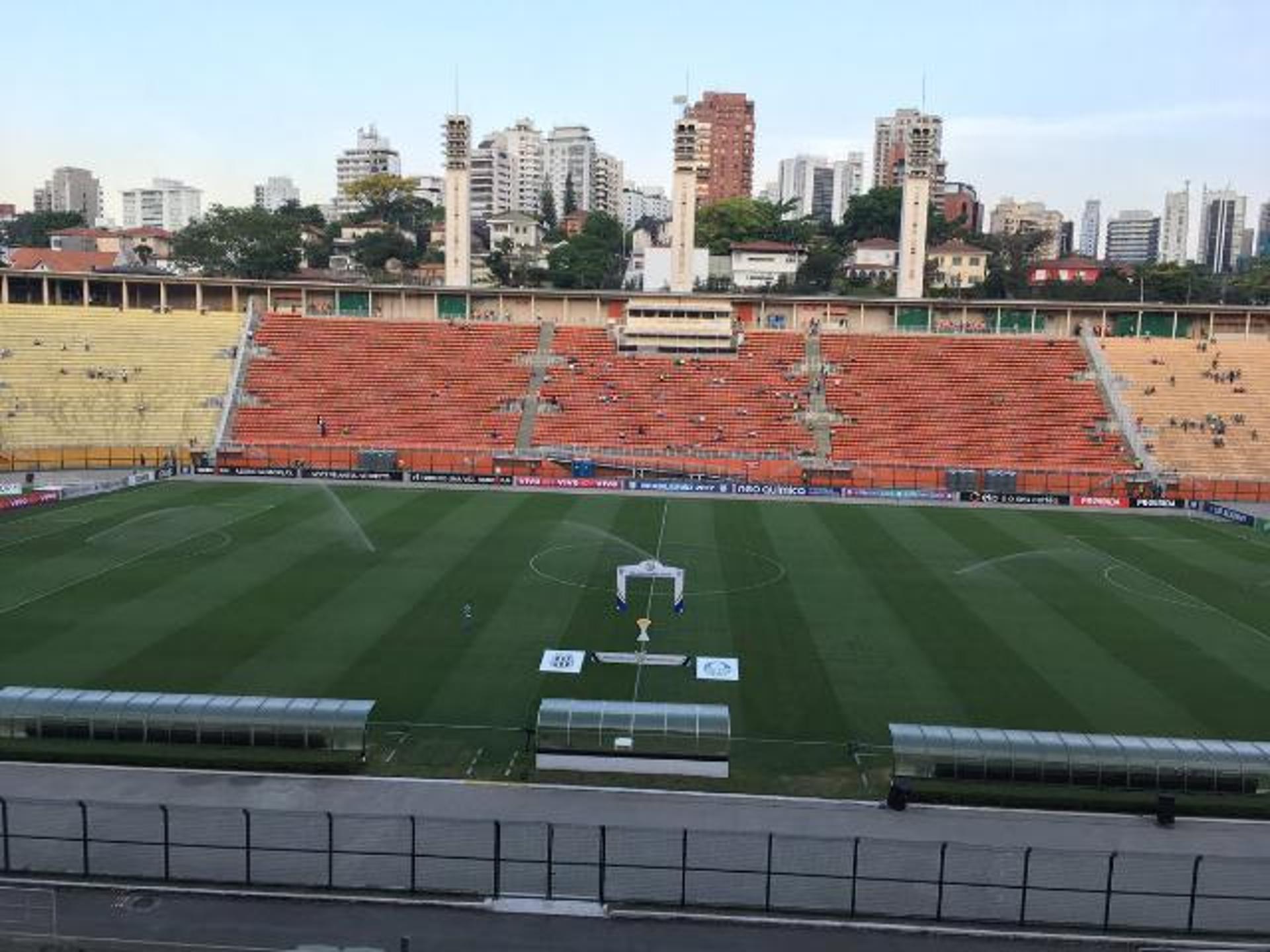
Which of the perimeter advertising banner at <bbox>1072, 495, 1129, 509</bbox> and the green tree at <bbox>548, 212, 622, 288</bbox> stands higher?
the green tree at <bbox>548, 212, 622, 288</bbox>

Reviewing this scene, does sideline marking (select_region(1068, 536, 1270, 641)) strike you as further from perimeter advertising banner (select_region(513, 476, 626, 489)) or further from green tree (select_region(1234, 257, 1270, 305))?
green tree (select_region(1234, 257, 1270, 305))

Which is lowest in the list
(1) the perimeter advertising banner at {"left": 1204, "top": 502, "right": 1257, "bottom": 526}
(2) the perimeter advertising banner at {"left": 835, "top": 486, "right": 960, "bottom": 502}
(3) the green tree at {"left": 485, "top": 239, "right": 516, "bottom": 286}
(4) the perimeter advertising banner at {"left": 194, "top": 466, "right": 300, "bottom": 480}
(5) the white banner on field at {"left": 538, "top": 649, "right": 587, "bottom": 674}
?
(4) the perimeter advertising banner at {"left": 194, "top": 466, "right": 300, "bottom": 480}

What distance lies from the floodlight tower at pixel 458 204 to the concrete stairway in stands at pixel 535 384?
14088mm

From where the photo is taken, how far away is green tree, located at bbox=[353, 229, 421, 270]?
144500 mm

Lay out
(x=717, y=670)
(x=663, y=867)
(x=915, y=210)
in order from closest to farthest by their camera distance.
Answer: (x=663, y=867)
(x=717, y=670)
(x=915, y=210)

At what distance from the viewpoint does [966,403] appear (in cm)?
7706

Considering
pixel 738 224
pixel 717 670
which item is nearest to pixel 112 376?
pixel 717 670

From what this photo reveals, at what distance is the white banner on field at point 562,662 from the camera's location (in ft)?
94.9

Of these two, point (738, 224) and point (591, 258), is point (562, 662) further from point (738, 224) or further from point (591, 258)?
point (738, 224)

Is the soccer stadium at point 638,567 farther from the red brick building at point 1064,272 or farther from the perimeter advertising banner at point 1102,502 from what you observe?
the red brick building at point 1064,272

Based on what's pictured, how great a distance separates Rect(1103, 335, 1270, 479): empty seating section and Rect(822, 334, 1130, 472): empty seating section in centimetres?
303

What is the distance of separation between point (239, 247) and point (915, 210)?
3280 inches

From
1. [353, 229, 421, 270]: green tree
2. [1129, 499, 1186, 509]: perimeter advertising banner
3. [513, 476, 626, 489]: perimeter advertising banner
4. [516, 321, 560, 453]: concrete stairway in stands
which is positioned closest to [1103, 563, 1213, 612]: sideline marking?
[1129, 499, 1186, 509]: perimeter advertising banner

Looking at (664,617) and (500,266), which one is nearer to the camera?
(664,617)
